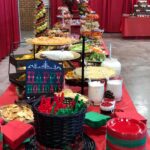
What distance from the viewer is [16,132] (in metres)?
1.24

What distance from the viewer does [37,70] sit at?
1.68 m

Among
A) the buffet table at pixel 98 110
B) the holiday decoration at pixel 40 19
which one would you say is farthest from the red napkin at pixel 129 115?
the holiday decoration at pixel 40 19

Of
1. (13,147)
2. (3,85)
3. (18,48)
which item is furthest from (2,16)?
(13,147)

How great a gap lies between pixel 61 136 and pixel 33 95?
2.12 feet

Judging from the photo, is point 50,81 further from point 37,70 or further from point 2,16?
point 2,16

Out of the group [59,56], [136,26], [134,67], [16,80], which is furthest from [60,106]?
[136,26]

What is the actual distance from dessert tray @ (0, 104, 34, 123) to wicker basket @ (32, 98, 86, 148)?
29 centimetres

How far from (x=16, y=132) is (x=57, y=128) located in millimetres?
248

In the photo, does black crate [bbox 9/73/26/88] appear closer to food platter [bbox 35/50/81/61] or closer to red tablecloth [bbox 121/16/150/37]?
food platter [bbox 35/50/81/61]

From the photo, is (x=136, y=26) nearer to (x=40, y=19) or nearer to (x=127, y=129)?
(x=40, y=19)

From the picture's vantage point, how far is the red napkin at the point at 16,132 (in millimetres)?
1202

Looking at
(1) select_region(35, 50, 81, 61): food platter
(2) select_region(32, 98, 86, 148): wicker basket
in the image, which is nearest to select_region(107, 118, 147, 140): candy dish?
(2) select_region(32, 98, 86, 148): wicker basket

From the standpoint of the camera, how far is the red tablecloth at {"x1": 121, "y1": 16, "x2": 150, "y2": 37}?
7945 mm

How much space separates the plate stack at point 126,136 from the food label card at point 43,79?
0.64 metres
